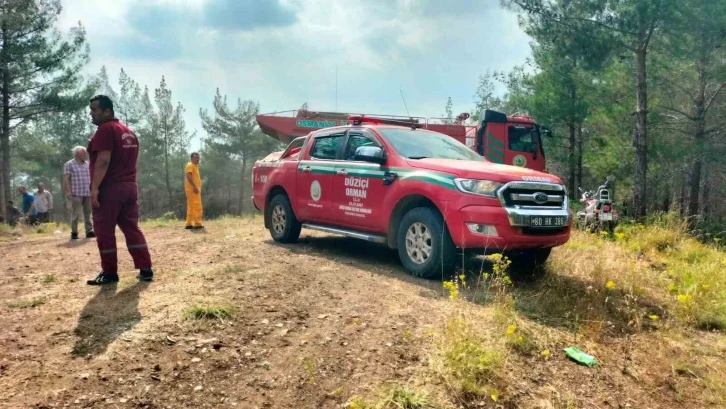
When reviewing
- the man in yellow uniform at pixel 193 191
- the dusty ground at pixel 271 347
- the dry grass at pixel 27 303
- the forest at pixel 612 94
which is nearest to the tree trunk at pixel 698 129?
the forest at pixel 612 94

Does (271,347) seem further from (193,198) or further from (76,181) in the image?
(193,198)

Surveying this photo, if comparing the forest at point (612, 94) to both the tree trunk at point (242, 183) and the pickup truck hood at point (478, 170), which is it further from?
the tree trunk at point (242, 183)

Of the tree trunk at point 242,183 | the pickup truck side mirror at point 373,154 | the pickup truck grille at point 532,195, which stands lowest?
the tree trunk at point 242,183

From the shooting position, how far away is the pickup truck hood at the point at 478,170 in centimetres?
499

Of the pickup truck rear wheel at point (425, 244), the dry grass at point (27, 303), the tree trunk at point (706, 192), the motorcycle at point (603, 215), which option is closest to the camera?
the dry grass at point (27, 303)

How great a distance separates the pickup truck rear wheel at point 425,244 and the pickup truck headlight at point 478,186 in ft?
1.33

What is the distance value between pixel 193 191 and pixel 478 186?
24.5 feet

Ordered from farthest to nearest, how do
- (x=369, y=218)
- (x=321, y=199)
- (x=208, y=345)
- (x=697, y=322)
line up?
(x=321, y=199)
(x=369, y=218)
(x=697, y=322)
(x=208, y=345)

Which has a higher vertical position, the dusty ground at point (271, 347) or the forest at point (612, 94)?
the forest at point (612, 94)

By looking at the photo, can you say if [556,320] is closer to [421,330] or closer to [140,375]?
[421,330]

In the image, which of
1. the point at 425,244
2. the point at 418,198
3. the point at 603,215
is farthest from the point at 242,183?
the point at 425,244

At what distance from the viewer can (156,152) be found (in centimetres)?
3672

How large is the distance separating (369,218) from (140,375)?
3.42 metres

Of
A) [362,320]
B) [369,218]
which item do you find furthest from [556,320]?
[369,218]
